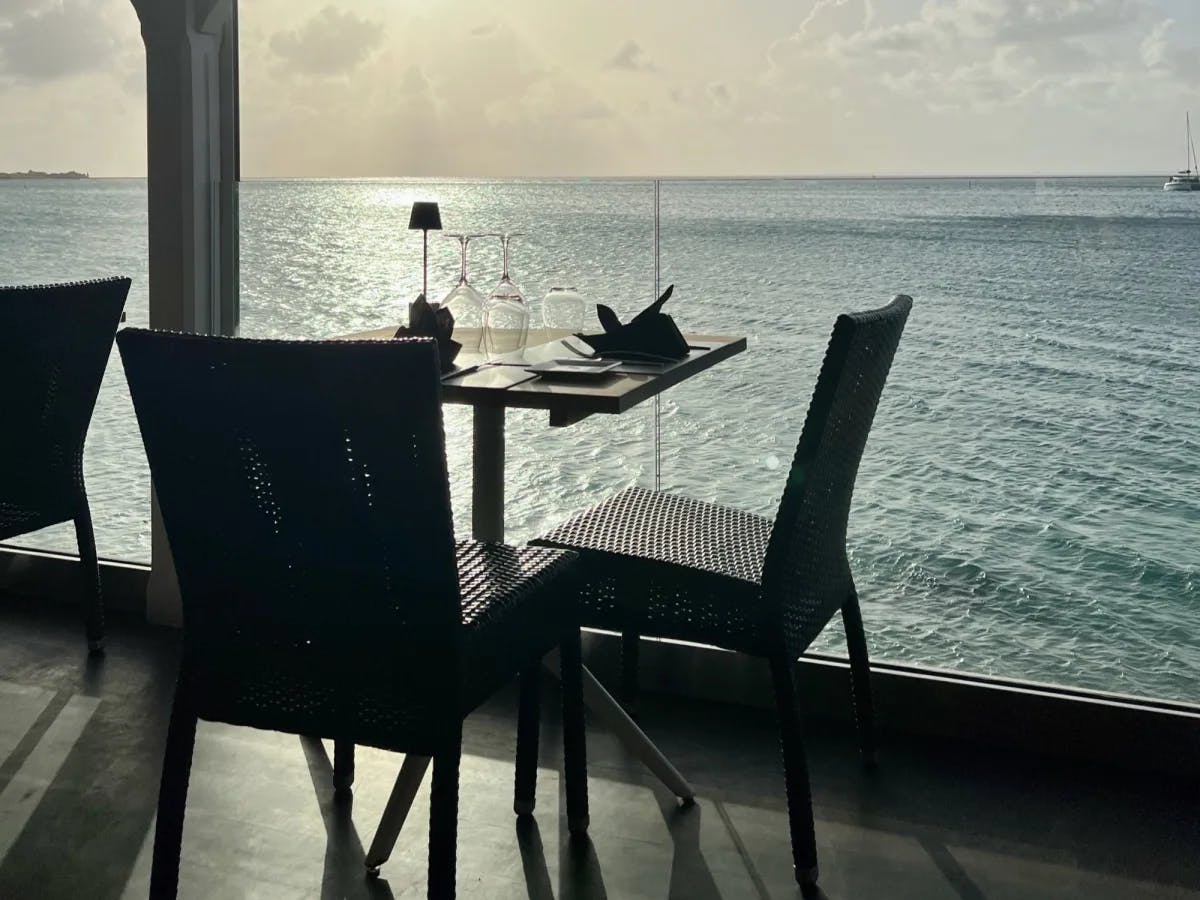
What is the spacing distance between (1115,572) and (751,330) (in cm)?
120

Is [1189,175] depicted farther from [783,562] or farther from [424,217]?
[424,217]

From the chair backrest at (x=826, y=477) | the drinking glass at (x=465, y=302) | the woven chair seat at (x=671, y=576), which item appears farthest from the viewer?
the drinking glass at (x=465, y=302)

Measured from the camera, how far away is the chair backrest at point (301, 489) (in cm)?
169

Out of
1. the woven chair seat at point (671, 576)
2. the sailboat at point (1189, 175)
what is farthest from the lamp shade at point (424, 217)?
the sailboat at point (1189, 175)

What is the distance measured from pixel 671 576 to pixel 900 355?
6.87 ft

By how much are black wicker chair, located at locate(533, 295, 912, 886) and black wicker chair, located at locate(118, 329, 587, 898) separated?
1.67ft

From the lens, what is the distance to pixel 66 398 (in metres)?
3.37

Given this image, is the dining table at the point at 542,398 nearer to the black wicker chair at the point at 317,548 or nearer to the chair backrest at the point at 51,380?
the black wicker chair at the point at 317,548

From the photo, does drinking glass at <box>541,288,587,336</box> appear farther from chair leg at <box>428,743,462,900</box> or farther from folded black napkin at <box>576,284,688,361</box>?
chair leg at <box>428,743,462,900</box>

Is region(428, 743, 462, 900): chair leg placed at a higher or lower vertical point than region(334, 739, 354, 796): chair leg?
higher

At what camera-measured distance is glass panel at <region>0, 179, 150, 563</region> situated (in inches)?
152

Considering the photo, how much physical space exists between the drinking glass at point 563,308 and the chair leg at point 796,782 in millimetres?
993

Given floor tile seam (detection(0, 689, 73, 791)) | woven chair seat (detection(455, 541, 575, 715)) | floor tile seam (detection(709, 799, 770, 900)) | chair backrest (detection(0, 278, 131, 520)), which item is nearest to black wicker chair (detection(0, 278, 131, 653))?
chair backrest (detection(0, 278, 131, 520))

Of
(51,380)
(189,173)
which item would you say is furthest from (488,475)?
(189,173)
